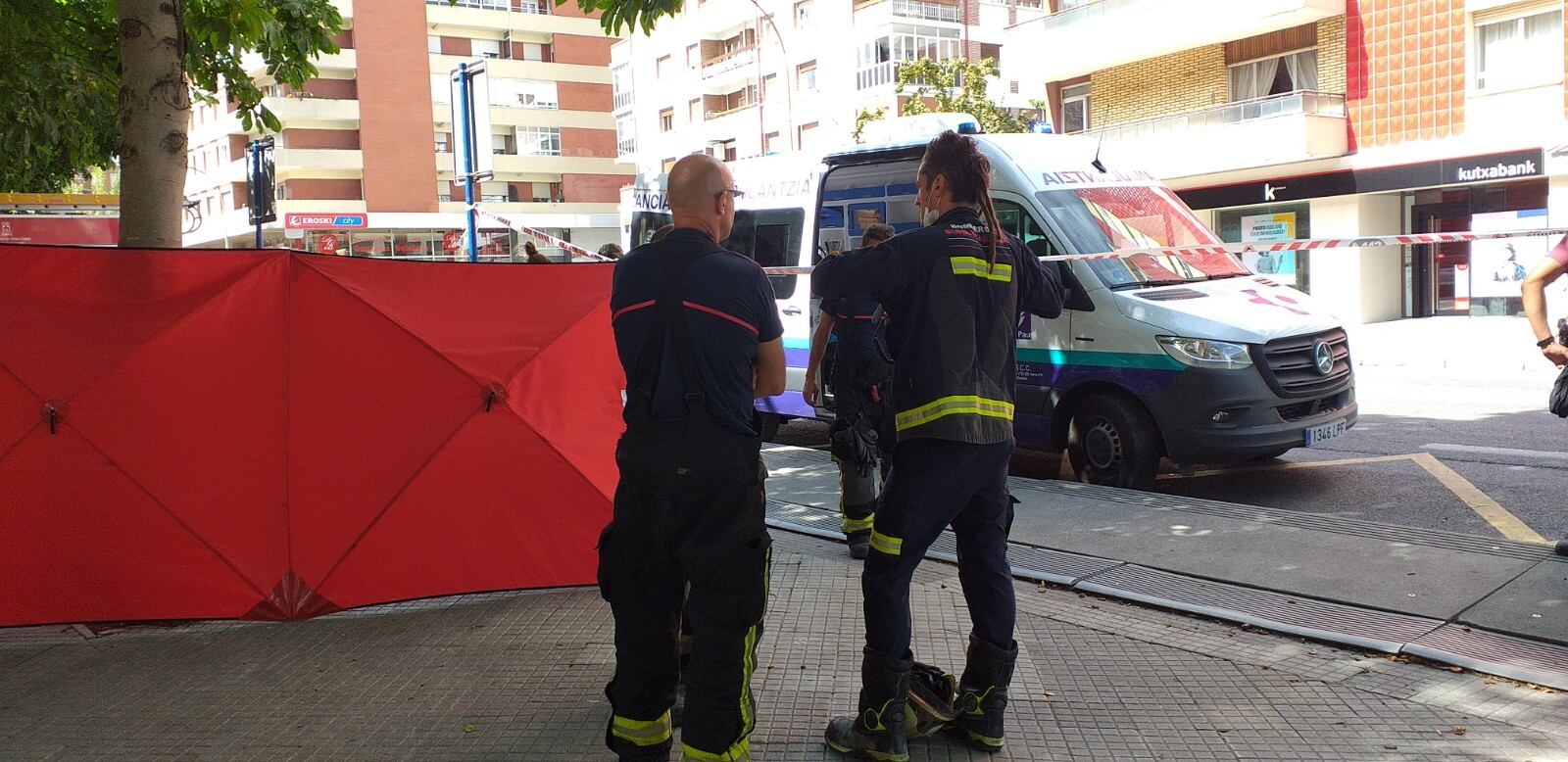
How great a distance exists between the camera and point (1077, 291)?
8109 mm

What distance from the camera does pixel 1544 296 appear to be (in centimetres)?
528

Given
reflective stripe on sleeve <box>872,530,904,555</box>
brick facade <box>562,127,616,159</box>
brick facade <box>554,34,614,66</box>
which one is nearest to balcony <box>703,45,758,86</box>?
brick facade <box>554,34,614,66</box>

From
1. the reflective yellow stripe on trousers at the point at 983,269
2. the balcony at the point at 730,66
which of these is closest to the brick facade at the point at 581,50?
the balcony at the point at 730,66

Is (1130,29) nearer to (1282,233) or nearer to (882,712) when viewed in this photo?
(1282,233)

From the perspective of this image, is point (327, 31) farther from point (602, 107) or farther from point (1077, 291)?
Answer: point (602, 107)

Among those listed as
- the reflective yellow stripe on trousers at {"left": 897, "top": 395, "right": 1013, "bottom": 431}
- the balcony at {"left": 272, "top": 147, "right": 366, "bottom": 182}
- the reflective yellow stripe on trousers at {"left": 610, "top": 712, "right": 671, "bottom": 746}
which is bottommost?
the reflective yellow stripe on trousers at {"left": 610, "top": 712, "right": 671, "bottom": 746}

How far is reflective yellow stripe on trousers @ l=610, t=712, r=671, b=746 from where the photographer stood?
340cm

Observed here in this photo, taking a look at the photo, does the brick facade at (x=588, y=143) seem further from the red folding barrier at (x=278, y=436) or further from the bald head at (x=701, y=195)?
the bald head at (x=701, y=195)

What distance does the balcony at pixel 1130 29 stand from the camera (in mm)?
25297

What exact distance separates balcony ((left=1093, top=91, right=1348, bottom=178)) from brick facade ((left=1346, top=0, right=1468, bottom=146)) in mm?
558

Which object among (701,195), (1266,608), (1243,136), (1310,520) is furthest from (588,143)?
(701,195)

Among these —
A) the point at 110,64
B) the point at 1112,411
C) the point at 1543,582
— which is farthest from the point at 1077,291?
the point at 110,64

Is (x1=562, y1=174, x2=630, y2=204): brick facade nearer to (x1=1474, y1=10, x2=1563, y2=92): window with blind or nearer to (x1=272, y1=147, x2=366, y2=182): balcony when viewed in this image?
(x1=272, y1=147, x2=366, y2=182): balcony

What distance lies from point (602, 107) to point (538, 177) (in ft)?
17.5
